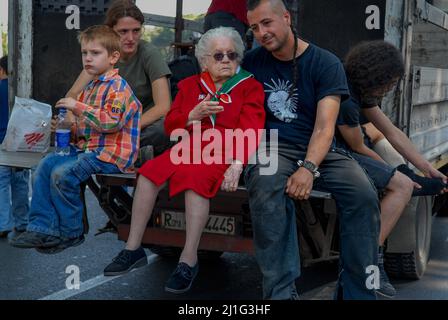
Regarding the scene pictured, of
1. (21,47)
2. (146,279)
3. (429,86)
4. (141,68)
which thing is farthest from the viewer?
(429,86)

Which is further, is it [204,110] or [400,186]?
[400,186]

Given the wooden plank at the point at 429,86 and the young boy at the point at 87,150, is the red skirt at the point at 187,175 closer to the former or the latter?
the young boy at the point at 87,150

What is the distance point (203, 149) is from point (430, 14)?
2.54 meters

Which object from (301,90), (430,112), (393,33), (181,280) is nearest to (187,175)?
(181,280)

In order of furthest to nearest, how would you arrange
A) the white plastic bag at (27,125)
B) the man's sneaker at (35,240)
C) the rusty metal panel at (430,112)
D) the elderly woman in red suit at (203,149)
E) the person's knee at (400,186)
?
the rusty metal panel at (430,112) → the white plastic bag at (27,125) → the person's knee at (400,186) → the man's sneaker at (35,240) → the elderly woman in red suit at (203,149)

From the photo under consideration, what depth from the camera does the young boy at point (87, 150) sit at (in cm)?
446

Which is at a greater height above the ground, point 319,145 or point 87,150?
point 319,145

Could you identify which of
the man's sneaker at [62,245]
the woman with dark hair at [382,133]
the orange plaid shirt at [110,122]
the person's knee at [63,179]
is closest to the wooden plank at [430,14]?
the woman with dark hair at [382,133]

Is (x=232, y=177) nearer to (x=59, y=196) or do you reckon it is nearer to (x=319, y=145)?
(x=319, y=145)

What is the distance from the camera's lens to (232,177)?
4.25 meters

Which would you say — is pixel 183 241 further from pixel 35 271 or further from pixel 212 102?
pixel 35 271

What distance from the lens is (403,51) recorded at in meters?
5.34

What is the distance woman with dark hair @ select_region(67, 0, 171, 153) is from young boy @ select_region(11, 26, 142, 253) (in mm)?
335
